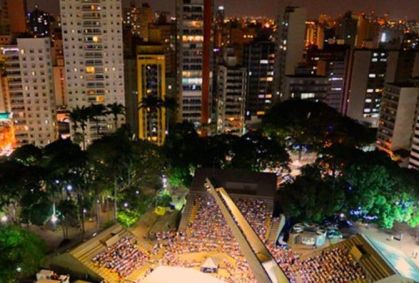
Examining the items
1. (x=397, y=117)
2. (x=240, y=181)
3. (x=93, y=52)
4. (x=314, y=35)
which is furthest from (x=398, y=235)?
(x=314, y=35)

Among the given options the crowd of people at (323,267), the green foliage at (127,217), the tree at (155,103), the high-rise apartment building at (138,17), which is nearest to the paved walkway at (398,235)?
the crowd of people at (323,267)

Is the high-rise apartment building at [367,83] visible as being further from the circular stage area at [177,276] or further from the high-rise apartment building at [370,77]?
the circular stage area at [177,276]

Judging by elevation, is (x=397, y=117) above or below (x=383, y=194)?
above

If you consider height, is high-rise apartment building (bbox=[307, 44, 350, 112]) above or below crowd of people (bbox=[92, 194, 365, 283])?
above

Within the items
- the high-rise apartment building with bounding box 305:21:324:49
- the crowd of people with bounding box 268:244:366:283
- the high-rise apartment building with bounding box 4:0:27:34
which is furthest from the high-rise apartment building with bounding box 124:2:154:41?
the crowd of people with bounding box 268:244:366:283

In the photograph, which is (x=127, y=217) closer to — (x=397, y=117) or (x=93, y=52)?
(x=93, y=52)

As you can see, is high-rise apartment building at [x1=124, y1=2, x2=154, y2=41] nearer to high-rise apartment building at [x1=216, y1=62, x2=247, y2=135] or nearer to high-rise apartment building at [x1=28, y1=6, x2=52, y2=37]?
high-rise apartment building at [x1=28, y1=6, x2=52, y2=37]
